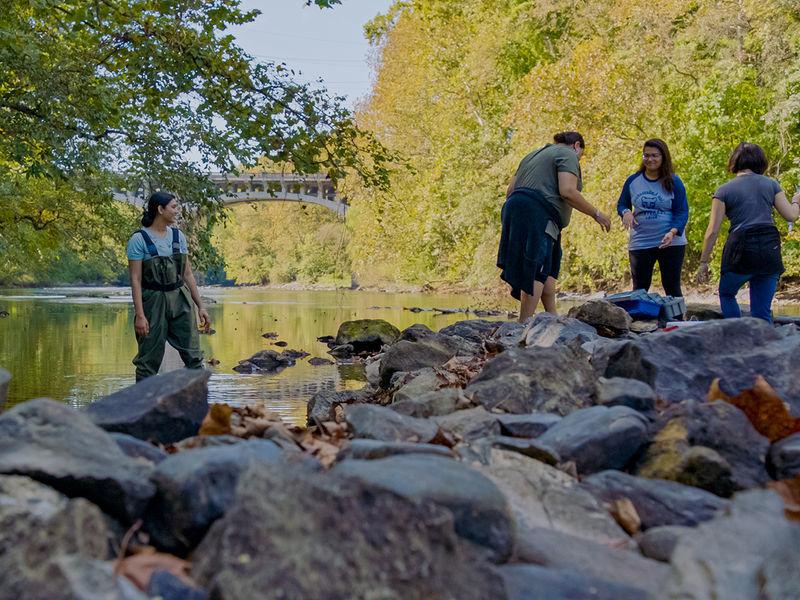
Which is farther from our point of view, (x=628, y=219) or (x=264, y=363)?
(x=264, y=363)

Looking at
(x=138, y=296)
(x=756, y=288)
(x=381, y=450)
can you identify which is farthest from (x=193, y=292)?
(x=381, y=450)

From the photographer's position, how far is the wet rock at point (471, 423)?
379 centimetres

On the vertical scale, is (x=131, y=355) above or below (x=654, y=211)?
below

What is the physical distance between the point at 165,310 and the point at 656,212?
4.39m

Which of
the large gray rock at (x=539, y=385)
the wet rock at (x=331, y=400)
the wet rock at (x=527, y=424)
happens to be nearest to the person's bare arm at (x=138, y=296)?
the wet rock at (x=331, y=400)

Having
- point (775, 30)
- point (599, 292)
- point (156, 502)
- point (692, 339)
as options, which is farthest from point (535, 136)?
point (156, 502)

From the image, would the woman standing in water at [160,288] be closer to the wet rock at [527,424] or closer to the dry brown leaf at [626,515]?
the wet rock at [527,424]

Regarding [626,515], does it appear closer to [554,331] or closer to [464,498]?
[464,498]

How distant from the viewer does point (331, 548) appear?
2.18 m

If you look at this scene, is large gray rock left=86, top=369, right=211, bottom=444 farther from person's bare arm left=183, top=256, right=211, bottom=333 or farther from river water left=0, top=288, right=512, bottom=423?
river water left=0, top=288, right=512, bottom=423

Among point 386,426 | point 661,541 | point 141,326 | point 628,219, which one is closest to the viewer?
point 661,541

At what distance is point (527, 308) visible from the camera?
27.3 feet

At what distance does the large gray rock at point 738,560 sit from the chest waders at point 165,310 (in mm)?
5424

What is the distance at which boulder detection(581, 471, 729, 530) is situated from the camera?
2891mm
